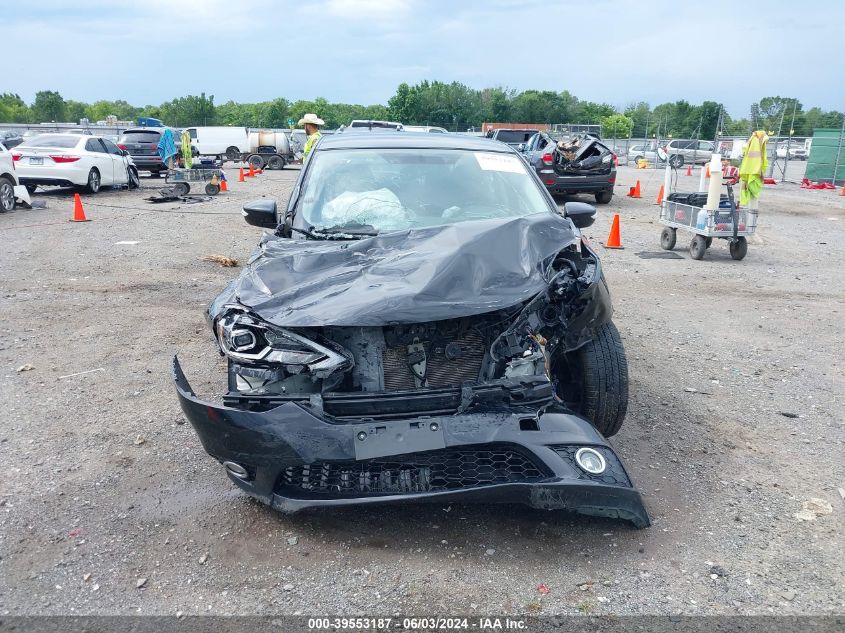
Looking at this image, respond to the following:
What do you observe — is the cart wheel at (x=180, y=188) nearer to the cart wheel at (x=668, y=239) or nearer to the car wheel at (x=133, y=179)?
the car wheel at (x=133, y=179)

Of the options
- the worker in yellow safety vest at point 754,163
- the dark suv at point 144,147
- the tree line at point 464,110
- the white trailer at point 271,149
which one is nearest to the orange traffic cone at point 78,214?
the dark suv at point 144,147

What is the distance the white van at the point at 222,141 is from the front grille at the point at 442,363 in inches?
1370

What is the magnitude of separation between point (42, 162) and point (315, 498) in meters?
16.6

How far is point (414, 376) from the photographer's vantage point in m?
3.05

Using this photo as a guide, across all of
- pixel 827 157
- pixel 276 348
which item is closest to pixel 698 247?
pixel 276 348

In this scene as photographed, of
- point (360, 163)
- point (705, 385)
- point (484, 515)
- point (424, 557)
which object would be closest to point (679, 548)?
point (484, 515)

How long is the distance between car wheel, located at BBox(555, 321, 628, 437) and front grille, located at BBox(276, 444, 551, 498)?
0.91 meters

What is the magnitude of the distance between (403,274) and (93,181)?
16762 millimetres

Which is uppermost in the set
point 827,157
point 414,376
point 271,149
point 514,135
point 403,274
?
point 514,135

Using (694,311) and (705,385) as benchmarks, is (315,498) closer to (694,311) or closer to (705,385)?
(705,385)

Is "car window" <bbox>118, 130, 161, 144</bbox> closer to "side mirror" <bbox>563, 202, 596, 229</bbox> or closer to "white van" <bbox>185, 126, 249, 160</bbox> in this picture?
"white van" <bbox>185, 126, 249, 160</bbox>

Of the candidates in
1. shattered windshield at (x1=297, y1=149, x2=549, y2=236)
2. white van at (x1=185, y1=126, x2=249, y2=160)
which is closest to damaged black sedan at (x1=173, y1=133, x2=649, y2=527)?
shattered windshield at (x1=297, y1=149, x2=549, y2=236)

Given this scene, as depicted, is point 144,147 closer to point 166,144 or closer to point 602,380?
point 166,144

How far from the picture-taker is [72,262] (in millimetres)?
9164
